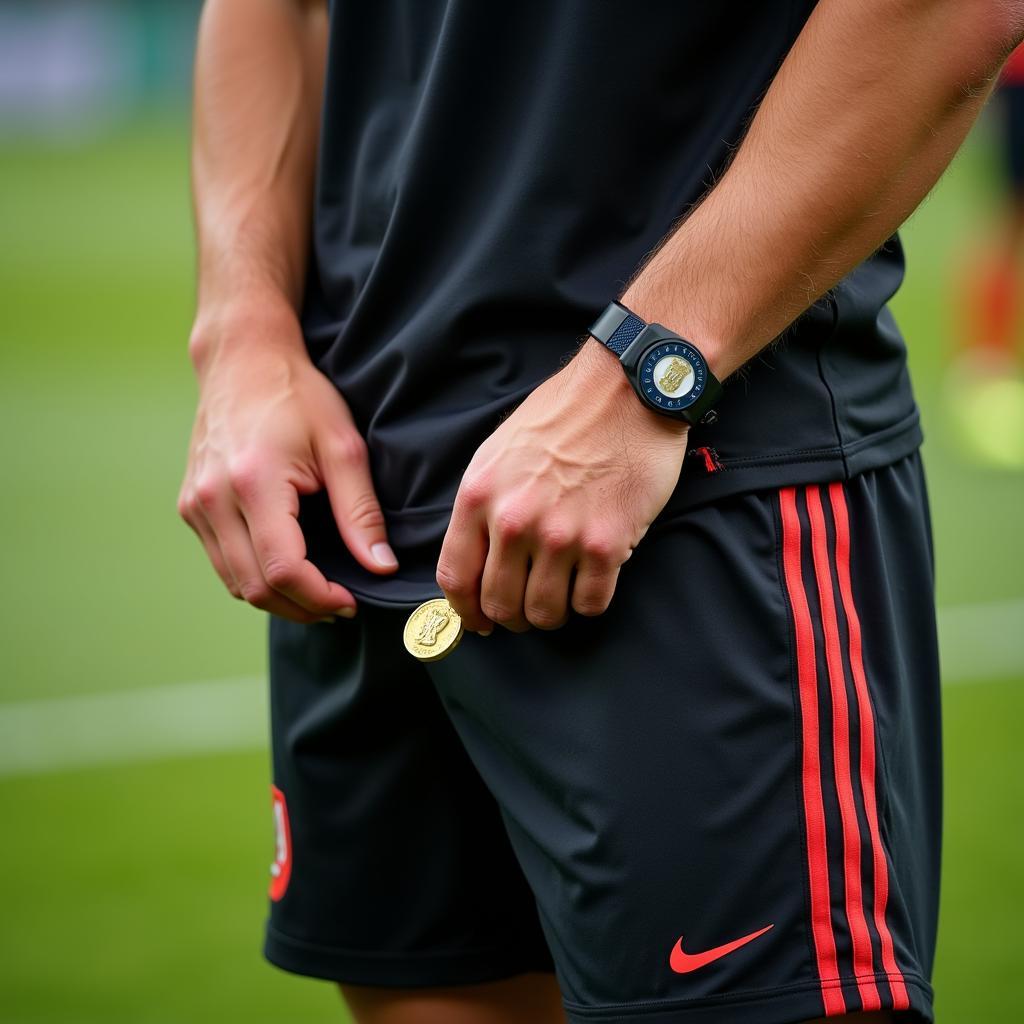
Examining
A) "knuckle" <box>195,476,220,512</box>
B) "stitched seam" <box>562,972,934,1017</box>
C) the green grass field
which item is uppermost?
"knuckle" <box>195,476,220,512</box>

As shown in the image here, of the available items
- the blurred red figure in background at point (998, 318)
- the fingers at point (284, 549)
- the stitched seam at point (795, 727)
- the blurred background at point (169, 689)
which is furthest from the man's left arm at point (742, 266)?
the blurred red figure in background at point (998, 318)

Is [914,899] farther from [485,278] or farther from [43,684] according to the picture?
[43,684]

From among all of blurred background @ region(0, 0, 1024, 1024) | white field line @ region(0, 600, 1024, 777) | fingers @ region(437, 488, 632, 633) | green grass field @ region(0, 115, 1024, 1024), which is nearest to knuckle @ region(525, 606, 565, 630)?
fingers @ region(437, 488, 632, 633)

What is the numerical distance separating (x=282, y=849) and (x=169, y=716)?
9.39 feet

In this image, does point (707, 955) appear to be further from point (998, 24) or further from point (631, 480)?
point (998, 24)

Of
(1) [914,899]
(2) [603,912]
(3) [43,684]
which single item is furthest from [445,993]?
(3) [43,684]

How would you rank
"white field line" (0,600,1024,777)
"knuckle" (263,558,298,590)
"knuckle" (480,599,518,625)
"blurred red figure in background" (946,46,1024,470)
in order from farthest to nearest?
"blurred red figure in background" (946,46,1024,470) < "white field line" (0,600,1024,777) < "knuckle" (263,558,298,590) < "knuckle" (480,599,518,625)

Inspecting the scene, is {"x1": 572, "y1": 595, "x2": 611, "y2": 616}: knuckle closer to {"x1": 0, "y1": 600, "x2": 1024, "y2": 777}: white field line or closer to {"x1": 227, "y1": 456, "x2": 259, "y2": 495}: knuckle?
{"x1": 227, "y1": 456, "x2": 259, "y2": 495}: knuckle

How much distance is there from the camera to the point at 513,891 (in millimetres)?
1503

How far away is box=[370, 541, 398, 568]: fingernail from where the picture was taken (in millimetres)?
1345

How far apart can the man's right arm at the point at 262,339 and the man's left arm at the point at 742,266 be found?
236 millimetres

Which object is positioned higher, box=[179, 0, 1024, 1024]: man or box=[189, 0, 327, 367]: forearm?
box=[189, 0, 327, 367]: forearm

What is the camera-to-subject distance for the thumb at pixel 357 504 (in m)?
1.35

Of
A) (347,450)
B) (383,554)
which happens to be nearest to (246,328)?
(347,450)
